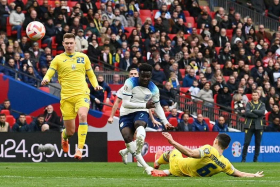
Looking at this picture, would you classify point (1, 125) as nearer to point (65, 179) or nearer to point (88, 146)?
point (88, 146)

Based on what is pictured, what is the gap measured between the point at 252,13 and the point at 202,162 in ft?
82.3

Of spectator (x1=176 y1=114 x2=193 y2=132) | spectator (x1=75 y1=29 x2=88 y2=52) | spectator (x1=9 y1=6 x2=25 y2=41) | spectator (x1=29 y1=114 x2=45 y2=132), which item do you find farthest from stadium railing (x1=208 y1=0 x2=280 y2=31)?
spectator (x1=29 y1=114 x2=45 y2=132)

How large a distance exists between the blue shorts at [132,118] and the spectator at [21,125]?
27.7ft

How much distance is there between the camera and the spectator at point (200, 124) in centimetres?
2650

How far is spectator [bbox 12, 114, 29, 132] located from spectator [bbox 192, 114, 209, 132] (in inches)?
223

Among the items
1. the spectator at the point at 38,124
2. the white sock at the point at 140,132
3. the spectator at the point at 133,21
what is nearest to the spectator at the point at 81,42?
the spectator at the point at 133,21

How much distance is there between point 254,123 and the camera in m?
24.3

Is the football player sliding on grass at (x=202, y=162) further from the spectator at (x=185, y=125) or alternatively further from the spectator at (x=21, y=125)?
the spectator at (x=185, y=125)

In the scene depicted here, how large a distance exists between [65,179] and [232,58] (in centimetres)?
2011

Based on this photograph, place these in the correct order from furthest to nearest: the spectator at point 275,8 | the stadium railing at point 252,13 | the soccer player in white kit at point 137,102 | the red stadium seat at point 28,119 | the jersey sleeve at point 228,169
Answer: the spectator at point 275,8 → the stadium railing at point 252,13 → the red stadium seat at point 28,119 → the soccer player in white kit at point 137,102 → the jersey sleeve at point 228,169

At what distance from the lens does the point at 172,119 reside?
86.3 feet

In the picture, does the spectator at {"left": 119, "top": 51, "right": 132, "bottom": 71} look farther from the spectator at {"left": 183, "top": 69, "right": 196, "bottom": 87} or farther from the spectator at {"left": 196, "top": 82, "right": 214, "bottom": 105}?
the spectator at {"left": 196, "top": 82, "right": 214, "bottom": 105}

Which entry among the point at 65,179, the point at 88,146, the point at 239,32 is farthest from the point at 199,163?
the point at 239,32

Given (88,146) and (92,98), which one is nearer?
(88,146)
